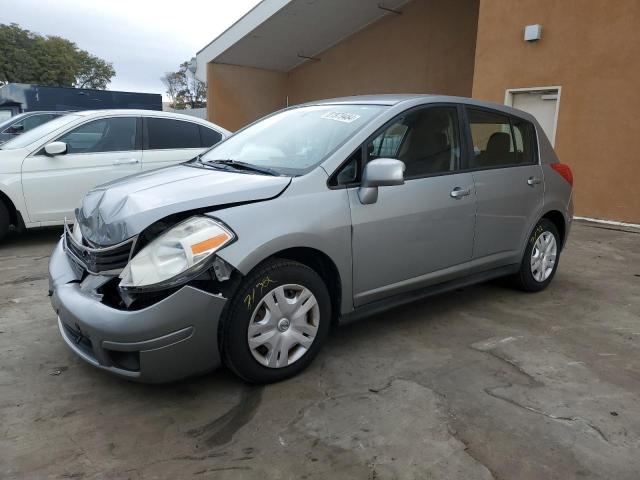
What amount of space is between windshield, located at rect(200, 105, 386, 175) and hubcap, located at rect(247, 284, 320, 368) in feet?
2.49

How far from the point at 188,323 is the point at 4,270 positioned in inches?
139

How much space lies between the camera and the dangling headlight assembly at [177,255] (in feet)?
8.11

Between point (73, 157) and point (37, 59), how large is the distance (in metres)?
59.3

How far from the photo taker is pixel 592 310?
14.1 ft

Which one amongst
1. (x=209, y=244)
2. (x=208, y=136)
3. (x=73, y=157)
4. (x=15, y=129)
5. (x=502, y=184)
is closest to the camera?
(x=209, y=244)

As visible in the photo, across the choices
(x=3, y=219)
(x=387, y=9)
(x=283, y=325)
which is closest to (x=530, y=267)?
(x=283, y=325)

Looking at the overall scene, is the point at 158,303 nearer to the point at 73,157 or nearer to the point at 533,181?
the point at 533,181

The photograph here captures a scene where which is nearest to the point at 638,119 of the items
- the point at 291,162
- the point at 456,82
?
the point at 456,82

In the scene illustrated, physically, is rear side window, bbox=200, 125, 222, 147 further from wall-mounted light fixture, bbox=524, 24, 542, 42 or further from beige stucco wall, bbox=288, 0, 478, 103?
beige stucco wall, bbox=288, 0, 478, 103

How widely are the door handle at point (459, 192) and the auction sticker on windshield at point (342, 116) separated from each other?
87 centimetres

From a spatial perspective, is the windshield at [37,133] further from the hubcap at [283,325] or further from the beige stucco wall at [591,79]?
the beige stucco wall at [591,79]

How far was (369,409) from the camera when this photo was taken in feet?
8.82

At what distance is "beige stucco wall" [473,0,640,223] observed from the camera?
7719mm

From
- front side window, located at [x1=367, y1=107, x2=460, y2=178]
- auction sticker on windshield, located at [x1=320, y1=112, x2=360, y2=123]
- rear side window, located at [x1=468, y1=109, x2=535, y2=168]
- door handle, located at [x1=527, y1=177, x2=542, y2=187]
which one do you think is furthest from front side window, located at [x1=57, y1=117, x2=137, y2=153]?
door handle, located at [x1=527, y1=177, x2=542, y2=187]
